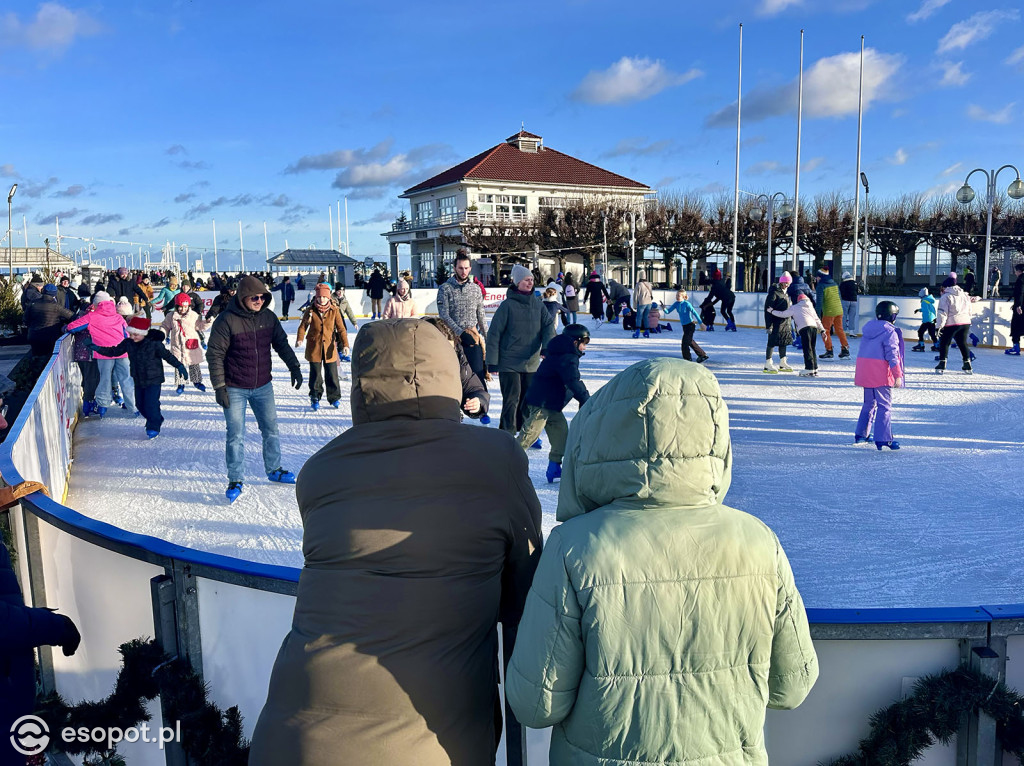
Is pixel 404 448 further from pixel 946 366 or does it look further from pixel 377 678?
pixel 946 366

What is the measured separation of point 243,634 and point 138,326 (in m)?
6.94

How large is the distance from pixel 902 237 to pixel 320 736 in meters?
46.8

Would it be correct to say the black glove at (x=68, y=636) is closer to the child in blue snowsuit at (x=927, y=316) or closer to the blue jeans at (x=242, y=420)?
the blue jeans at (x=242, y=420)

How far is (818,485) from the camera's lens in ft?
21.2

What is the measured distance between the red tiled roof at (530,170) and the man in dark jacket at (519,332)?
52.1 metres

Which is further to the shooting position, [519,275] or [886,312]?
[886,312]

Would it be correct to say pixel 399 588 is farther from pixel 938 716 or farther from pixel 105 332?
pixel 105 332

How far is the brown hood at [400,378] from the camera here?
1.60 meters

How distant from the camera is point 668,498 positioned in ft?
4.51

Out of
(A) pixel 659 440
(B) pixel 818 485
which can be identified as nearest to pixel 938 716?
(A) pixel 659 440

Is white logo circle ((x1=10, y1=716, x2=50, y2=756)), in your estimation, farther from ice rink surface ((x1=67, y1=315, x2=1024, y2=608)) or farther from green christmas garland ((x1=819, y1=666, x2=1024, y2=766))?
green christmas garland ((x1=819, y1=666, x2=1024, y2=766))

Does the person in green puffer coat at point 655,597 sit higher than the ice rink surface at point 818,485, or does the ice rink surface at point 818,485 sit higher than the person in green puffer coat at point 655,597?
the person in green puffer coat at point 655,597

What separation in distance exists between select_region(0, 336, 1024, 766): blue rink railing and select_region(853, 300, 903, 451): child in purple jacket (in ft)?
18.9

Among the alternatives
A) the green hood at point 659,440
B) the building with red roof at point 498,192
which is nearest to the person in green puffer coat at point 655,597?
the green hood at point 659,440
